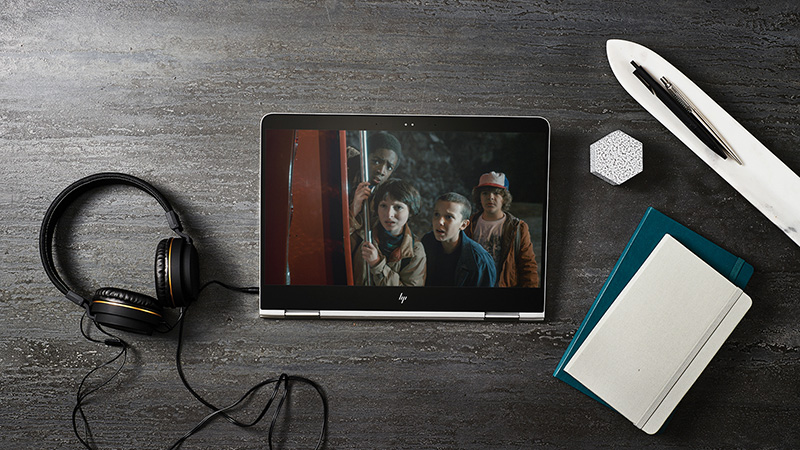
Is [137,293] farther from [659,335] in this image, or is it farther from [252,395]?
[659,335]

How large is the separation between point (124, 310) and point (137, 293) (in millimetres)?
29

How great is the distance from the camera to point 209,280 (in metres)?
0.83

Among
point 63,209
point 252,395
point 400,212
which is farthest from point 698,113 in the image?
point 63,209

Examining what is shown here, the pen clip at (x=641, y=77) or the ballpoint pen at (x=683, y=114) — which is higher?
the pen clip at (x=641, y=77)

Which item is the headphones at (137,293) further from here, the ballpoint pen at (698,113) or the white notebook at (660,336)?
the ballpoint pen at (698,113)

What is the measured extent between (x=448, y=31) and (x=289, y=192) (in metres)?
0.37

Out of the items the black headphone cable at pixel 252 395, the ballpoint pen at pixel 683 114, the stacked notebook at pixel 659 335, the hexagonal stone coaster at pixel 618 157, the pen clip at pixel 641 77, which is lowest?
the black headphone cable at pixel 252 395

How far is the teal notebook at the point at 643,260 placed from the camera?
831 mm

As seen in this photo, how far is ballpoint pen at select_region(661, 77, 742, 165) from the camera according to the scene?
83cm

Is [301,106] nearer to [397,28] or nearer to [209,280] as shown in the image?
[397,28]

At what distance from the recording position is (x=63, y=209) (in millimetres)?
808

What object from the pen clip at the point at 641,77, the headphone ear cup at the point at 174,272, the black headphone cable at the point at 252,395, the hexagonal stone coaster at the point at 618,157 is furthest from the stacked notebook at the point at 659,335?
the headphone ear cup at the point at 174,272

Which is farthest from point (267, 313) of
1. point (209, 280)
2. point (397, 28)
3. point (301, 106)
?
point (397, 28)

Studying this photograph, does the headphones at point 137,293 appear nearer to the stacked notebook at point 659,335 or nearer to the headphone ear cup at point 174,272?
the headphone ear cup at point 174,272
